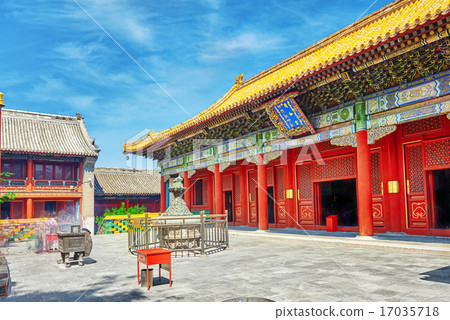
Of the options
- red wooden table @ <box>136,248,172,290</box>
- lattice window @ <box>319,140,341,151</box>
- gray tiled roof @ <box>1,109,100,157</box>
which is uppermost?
gray tiled roof @ <box>1,109,100,157</box>

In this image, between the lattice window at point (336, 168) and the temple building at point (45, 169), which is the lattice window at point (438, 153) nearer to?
the lattice window at point (336, 168)

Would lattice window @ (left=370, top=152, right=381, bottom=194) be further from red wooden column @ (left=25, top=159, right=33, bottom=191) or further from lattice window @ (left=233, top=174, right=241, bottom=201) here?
red wooden column @ (left=25, top=159, right=33, bottom=191)

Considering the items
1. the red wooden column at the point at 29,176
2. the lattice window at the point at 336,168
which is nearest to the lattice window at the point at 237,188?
the lattice window at the point at 336,168

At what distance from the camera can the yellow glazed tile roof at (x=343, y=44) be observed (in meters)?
7.32

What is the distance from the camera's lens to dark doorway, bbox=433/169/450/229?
1014 cm

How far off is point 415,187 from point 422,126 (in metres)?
1.79

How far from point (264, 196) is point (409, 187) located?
4884 millimetres

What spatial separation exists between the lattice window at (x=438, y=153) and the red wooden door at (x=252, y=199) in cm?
775

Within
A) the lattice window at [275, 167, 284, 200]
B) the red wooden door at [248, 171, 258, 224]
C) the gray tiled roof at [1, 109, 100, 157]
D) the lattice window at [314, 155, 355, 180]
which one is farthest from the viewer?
the gray tiled roof at [1, 109, 100, 157]

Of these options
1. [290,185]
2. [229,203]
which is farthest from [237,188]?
[290,185]

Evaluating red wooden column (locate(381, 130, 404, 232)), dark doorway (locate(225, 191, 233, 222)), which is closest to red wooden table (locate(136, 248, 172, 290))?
red wooden column (locate(381, 130, 404, 232))

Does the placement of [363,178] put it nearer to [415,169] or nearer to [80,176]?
[415,169]

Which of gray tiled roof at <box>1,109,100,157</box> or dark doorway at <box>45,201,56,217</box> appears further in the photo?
dark doorway at <box>45,201,56,217</box>
